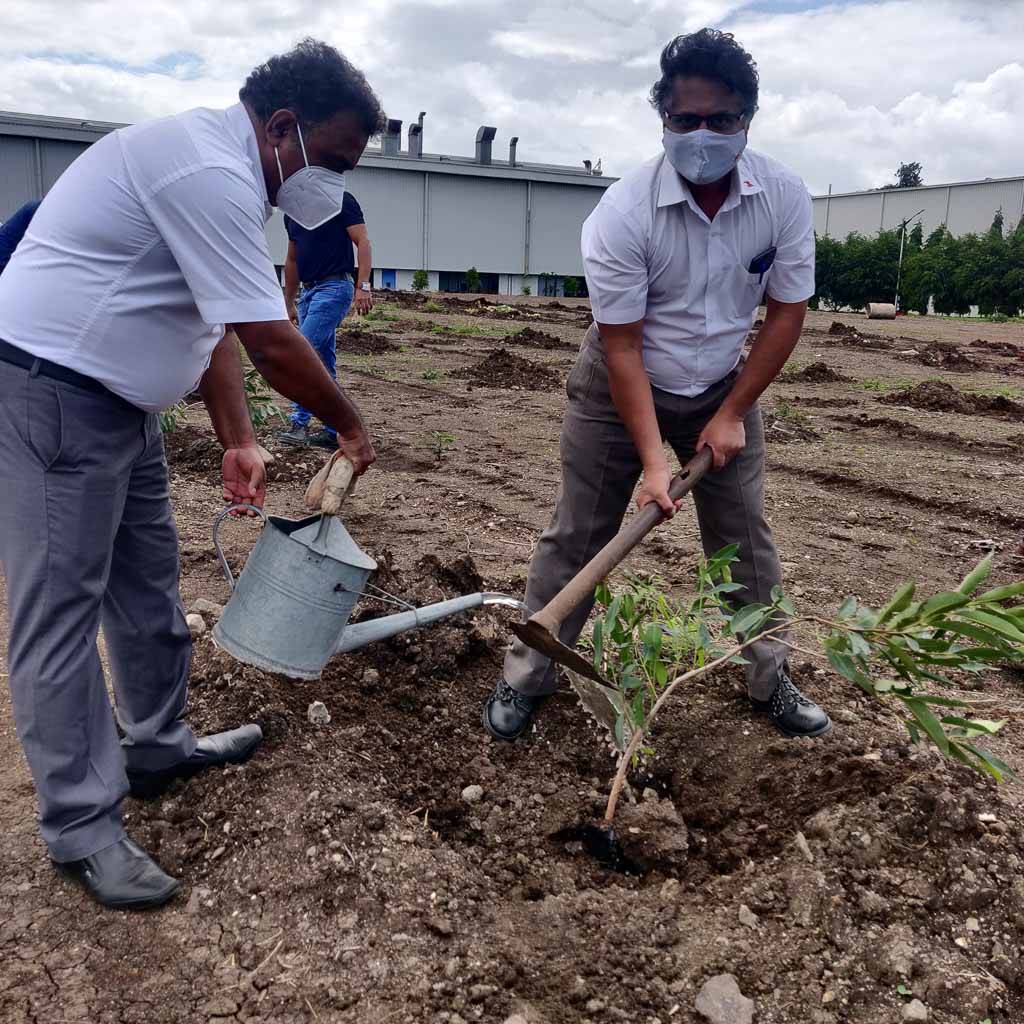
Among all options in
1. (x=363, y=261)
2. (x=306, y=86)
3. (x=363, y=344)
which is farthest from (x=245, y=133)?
(x=363, y=344)

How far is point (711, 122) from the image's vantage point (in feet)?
8.33

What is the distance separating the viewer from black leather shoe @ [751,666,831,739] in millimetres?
2992

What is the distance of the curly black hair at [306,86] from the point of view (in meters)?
2.12

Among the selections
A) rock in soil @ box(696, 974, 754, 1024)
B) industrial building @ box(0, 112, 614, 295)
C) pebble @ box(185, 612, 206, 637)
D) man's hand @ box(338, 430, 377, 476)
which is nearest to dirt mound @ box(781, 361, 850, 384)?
pebble @ box(185, 612, 206, 637)

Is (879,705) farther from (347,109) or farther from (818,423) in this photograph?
(818,423)

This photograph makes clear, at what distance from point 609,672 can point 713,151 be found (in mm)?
1420

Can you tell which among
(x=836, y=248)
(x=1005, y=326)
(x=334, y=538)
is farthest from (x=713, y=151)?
(x=836, y=248)

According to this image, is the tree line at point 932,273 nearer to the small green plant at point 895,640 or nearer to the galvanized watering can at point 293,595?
the small green plant at point 895,640

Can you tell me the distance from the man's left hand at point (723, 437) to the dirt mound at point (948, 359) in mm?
11729

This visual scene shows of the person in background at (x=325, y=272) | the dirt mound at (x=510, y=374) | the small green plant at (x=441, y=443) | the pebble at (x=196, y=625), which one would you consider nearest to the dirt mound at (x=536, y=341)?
the dirt mound at (x=510, y=374)

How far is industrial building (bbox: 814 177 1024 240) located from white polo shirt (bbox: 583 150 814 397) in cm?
4798

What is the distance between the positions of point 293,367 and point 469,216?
1473 inches

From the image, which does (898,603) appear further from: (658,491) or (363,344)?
(363,344)

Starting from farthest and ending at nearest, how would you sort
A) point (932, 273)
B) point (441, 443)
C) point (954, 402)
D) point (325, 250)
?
point (932, 273)
point (954, 402)
point (441, 443)
point (325, 250)
